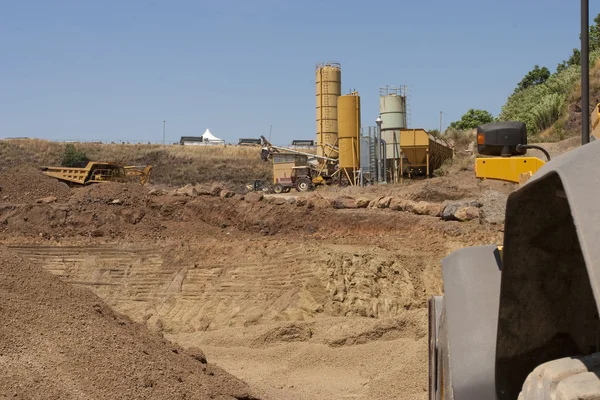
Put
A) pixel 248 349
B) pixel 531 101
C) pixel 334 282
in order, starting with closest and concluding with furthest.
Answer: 1. pixel 248 349
2. pixel 334 282
3. pixel 531 101

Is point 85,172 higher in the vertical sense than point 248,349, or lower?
higher

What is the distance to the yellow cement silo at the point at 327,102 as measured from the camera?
135ft

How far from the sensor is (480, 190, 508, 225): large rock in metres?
18.3

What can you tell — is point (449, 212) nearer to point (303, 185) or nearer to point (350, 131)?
point (350, 131)

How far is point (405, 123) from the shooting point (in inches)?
1505

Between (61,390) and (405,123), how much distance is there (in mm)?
34016

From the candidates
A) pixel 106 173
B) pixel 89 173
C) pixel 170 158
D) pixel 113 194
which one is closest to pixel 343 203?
pixel 113 194

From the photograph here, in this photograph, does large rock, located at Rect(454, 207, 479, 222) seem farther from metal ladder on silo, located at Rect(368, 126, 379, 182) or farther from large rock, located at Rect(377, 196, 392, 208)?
Result: metal ladder on silo, located at Rect(368, 126, 379, 182)

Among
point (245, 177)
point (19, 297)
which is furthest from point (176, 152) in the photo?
point (19, 297)

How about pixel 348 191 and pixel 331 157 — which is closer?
pixel 348 191

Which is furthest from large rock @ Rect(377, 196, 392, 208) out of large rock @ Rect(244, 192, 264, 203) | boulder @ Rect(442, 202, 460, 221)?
large rock @ Rect(244, 192, 264, 203)

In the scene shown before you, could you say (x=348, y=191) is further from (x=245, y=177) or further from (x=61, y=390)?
(x=245, y=177)

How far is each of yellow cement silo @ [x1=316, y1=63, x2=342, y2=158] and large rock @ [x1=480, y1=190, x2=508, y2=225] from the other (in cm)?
2142

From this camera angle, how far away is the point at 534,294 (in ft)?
7.86
